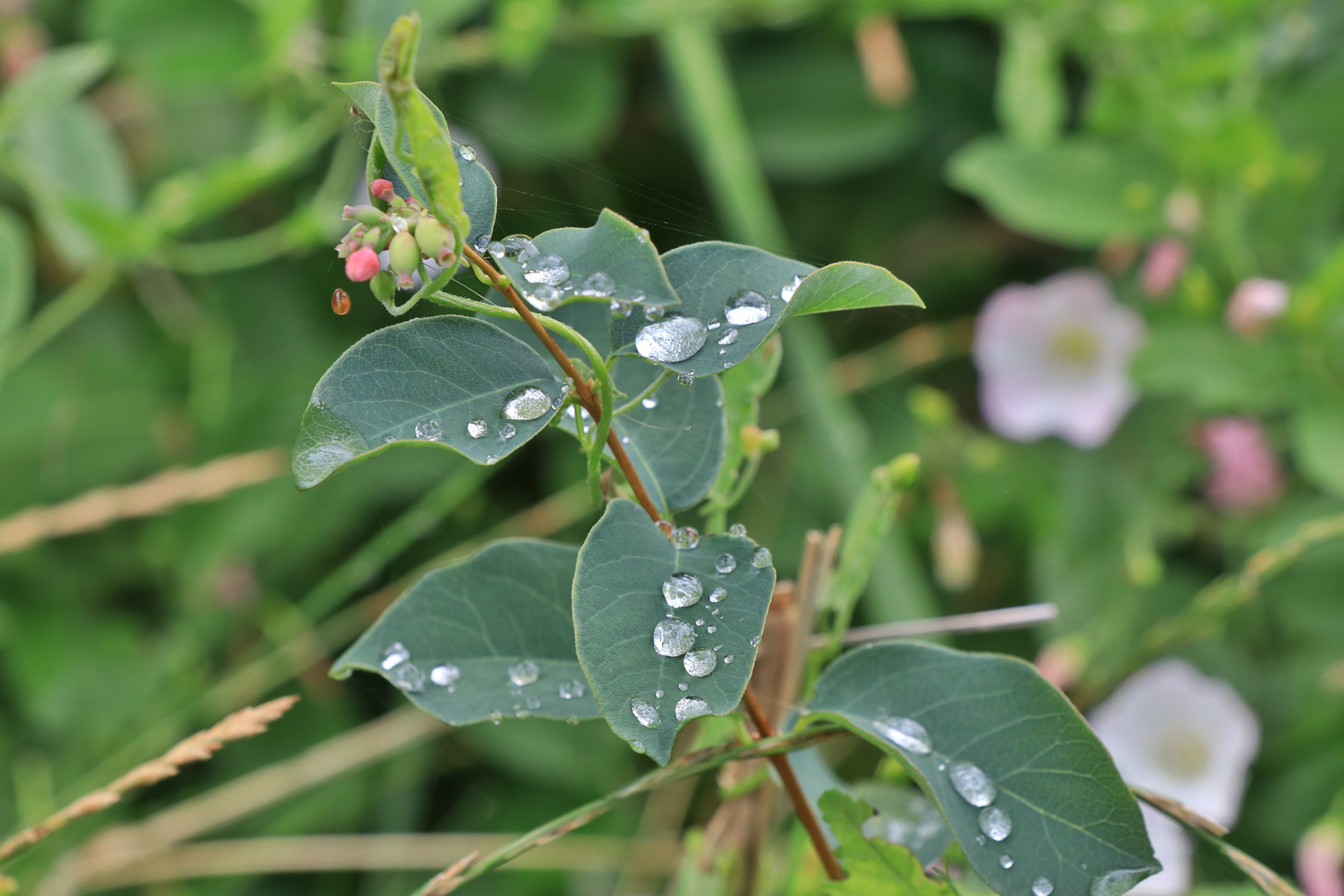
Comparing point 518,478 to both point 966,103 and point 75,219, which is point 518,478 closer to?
point 75,219

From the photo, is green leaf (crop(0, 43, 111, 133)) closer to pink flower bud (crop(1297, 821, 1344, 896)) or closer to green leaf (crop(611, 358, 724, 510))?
green leaf (crop(611, 358, 724, 510))

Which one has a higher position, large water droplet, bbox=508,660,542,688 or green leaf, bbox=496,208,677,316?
green leaf, bbox=496,208,677,316

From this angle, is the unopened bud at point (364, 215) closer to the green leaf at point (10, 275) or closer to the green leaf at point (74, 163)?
the green leaf at point (10, 275)

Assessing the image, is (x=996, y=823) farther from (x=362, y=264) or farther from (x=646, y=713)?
(x=362, y=264)

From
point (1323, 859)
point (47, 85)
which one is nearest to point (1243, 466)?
point (1323, 859)

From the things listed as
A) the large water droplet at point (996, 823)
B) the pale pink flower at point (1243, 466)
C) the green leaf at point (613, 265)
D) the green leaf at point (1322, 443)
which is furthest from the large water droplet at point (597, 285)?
the pale pink flower at point (1243, 466)

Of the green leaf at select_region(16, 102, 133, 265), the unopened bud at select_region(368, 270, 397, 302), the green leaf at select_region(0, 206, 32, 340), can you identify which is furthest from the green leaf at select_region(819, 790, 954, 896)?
the green leaf at select_region(16, 102, 133, 265)

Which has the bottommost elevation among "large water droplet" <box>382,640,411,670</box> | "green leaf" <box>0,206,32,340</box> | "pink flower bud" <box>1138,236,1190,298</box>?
"pink flower bud" <box>1138,236,1190,298</box>
